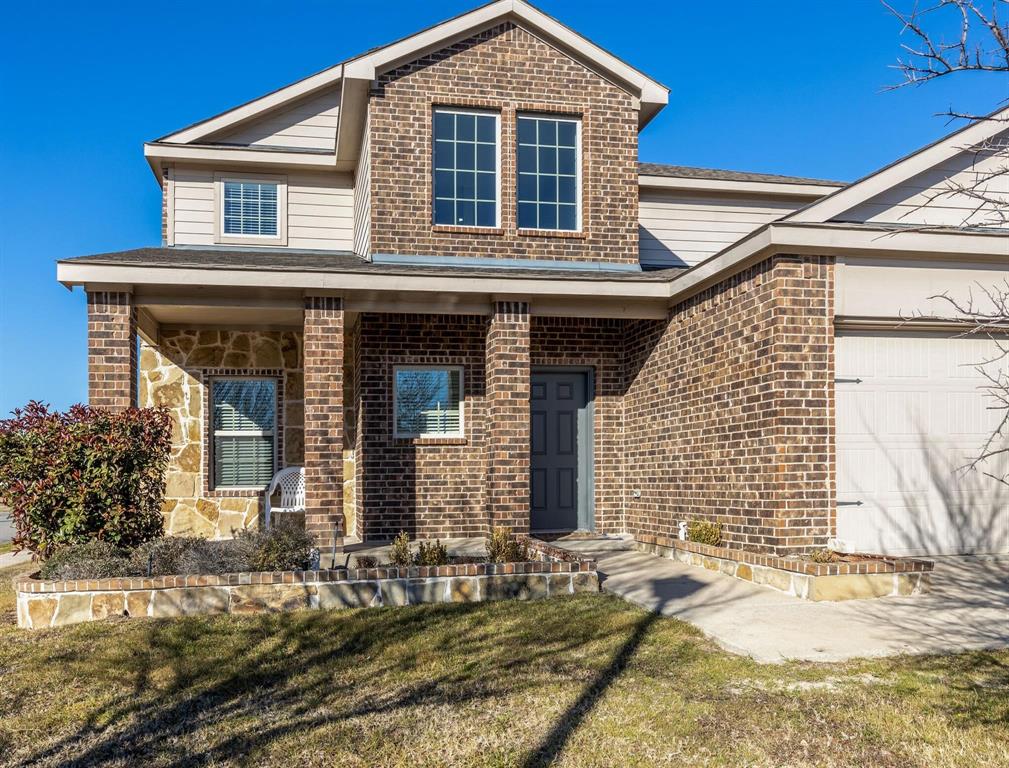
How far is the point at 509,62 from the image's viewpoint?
12.2 m

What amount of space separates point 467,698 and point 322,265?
645 centimetres

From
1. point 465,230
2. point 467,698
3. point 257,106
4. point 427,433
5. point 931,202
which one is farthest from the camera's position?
point 257,106

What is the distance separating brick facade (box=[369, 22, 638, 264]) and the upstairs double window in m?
0.13

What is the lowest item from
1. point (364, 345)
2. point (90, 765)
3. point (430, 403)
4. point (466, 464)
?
point (90, 765)

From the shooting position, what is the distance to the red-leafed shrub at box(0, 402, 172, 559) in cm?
824

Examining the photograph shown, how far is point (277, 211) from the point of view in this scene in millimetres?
13531

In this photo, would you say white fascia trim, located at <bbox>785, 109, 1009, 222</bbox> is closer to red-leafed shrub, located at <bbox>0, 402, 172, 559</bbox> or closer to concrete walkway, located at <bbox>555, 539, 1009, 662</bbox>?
concrete walkway, located at <bbox>555, 539, 1009, 662</bbox>

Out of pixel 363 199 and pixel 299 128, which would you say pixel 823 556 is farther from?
pixel 299 128

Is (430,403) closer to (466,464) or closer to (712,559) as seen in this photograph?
(466,464)

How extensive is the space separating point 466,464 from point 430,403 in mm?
990

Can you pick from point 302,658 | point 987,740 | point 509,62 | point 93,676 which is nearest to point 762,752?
point 987,740

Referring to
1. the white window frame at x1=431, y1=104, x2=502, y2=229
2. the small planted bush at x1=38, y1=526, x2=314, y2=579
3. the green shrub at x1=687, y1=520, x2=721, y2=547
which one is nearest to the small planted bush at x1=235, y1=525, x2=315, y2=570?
the small planted bush at x1=38, y1=526, x2=314, y2=579

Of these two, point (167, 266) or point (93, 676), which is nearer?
point (93, 676)

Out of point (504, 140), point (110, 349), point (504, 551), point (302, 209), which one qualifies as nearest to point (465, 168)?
point (504, 140)
